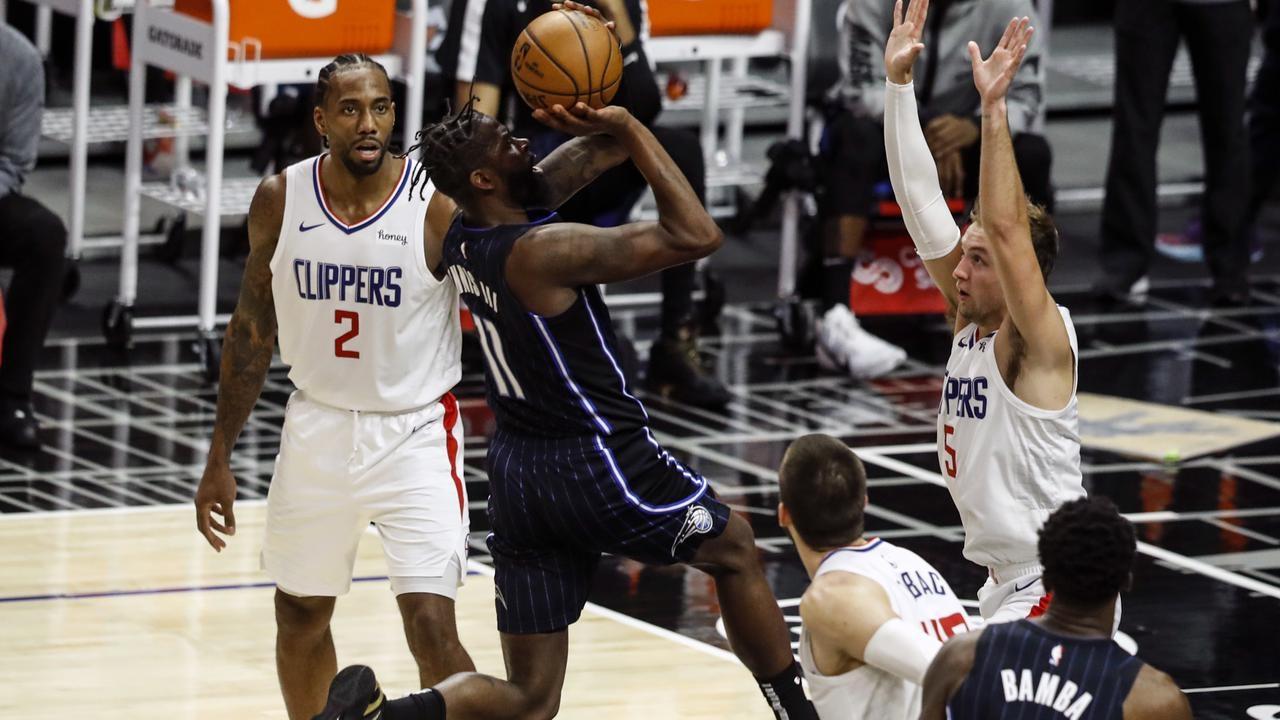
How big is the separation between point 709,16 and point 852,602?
Answer: 6195 mm

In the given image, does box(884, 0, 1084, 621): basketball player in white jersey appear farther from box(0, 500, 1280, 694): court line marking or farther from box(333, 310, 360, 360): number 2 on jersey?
box(0, 500, 1280, 694): court line marking

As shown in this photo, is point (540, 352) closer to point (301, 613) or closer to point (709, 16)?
point (301, 613)

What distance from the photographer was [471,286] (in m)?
5.21

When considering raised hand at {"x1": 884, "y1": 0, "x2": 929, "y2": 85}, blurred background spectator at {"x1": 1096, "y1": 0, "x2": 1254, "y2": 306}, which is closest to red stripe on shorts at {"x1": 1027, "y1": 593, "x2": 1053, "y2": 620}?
raised hand at {"x1": 884, "y1": 0, "x2": 929, "y2": 85}

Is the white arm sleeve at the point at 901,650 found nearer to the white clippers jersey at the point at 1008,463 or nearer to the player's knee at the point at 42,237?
the white clippers jersey at the point at 1008,463

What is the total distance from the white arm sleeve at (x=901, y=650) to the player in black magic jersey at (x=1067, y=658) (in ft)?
0.67

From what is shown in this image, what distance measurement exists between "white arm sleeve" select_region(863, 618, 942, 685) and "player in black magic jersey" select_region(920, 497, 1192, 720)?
203mm

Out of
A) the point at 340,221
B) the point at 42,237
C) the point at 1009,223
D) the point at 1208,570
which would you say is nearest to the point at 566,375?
the point at 340,221

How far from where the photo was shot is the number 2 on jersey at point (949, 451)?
5223mm

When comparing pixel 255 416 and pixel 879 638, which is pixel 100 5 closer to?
pixel 255 416

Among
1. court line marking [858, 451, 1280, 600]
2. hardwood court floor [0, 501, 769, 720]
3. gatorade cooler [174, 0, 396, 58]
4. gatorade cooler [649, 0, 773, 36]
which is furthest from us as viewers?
gatorade cooler [649, 0, 773, 36]

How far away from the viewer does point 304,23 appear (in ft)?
30.8

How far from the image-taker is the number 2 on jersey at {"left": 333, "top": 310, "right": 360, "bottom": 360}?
18.0ft

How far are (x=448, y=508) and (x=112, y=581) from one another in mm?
2074
